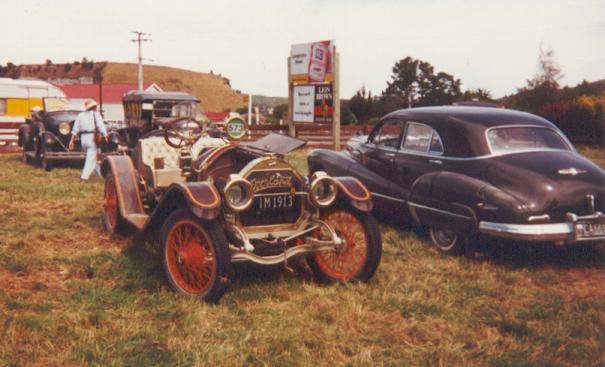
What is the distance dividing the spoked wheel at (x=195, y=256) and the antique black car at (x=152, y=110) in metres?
10.4

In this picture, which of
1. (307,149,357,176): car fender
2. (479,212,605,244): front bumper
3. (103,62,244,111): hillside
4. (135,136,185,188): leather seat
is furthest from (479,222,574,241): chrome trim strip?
(103,62,244,111): hillside

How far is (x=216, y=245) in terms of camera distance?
451 cm

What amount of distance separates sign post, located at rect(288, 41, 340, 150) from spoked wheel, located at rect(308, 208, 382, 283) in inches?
481

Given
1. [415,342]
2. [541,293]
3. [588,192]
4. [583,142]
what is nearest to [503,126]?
[588,192]

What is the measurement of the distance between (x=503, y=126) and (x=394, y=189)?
1479mm

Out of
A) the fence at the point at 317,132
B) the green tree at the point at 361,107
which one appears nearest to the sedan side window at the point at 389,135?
the fence at the point at 317,132

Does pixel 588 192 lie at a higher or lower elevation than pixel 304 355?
higher

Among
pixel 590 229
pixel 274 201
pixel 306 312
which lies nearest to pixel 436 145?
pixel 590 229

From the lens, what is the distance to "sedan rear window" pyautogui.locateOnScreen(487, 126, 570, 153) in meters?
6.29

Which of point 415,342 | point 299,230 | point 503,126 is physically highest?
point 503,126

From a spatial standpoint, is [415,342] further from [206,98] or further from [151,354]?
[206,98]

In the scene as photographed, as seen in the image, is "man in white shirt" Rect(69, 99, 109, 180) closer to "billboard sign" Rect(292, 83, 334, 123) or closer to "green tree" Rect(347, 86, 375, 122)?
"billboard sign" Rect(292, 83, 334, 123)

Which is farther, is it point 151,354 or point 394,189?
point 394,189

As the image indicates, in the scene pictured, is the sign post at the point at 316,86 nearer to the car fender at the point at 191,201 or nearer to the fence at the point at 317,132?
the fence at the point at 317,132
